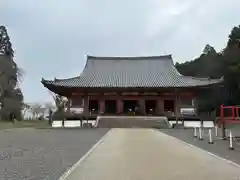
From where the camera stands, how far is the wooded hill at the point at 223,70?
50.6 meters

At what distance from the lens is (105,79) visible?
4141 cm

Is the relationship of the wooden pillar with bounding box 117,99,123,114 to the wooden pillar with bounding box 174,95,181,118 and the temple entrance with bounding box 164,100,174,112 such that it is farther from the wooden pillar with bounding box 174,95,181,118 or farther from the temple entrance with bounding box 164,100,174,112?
the wooden pillar with bounding box 174,95,181,118

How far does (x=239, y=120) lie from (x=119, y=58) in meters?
32.2

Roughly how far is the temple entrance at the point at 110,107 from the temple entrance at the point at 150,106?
3.69 m

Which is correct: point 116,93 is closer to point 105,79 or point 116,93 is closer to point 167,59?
point 105,79

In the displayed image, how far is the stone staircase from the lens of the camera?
116ft

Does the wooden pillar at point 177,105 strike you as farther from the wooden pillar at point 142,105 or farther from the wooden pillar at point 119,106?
the wooden pillar at point 119,106

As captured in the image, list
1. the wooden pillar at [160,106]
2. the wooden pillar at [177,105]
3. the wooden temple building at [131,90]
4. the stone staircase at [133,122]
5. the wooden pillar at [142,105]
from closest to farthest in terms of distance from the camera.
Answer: the stone staircase at [133,122], the wooden temple building at [131,90], the wooden pillar at [177,105], the wooden pillar at [160,106], the wooden pillar at [142,105]

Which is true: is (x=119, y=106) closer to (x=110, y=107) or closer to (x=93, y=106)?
(x=110, y=107)

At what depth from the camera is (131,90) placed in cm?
3847

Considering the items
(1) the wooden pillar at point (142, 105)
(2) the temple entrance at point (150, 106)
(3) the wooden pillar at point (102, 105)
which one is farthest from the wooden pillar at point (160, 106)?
(3) the wooden pillar at point (102, 105)

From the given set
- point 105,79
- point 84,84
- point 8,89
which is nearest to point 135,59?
point 105,79

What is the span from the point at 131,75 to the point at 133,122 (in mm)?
8682

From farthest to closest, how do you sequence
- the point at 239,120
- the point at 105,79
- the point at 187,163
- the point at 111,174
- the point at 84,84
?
the point at 105,79, the point at 84,84, the point at 239,120, the point at 187,163, the point at 111,174
